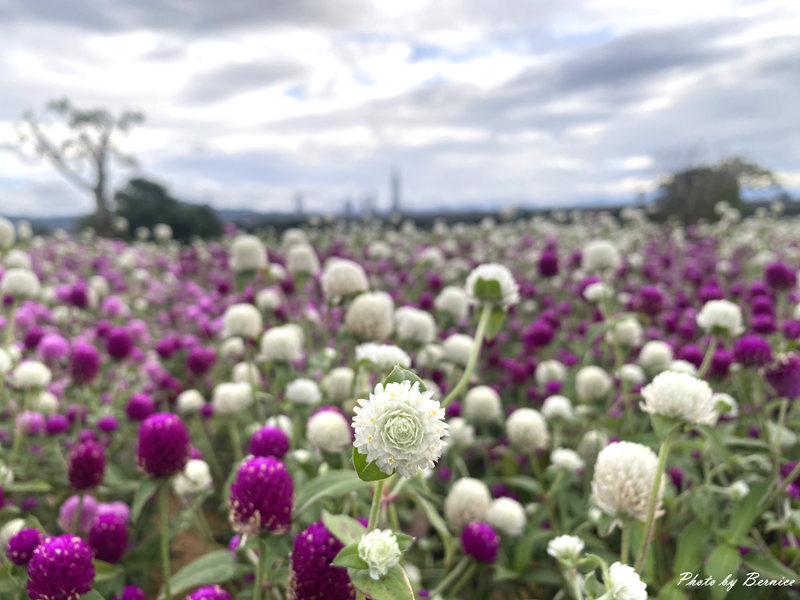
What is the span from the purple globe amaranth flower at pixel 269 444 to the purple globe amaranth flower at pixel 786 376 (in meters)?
1.64

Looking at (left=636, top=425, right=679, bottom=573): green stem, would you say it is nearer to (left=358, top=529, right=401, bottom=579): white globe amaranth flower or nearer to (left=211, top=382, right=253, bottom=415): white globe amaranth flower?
(left=358, top=529, right=401, bottom=579): white globe amaranth flower

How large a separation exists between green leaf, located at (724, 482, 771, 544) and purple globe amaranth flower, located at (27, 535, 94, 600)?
1.54 m

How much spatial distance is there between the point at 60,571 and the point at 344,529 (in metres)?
0.55

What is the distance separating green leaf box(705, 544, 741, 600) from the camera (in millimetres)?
1374

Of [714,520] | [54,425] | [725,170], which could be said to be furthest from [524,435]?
[725,170]

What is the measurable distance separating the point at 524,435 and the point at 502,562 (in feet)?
1.84

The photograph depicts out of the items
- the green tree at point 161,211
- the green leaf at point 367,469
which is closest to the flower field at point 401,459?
the green leaf at point 367,469

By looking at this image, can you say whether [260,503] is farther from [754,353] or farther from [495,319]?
[754,353]

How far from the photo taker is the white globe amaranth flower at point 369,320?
6.30ft

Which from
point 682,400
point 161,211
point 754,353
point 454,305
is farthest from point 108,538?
point 161,211

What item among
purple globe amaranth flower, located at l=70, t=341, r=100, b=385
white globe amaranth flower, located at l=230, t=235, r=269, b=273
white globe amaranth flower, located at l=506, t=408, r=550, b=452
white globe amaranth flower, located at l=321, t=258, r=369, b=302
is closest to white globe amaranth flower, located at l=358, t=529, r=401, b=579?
white globe amaranth flower, located at l=321, t=258, r=369, b=302

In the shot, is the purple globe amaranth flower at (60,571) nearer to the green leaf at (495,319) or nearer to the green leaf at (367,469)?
the green leaf at (367,469)

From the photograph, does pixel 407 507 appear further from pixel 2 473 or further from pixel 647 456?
pixel 2 473

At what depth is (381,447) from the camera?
727 millimetres
